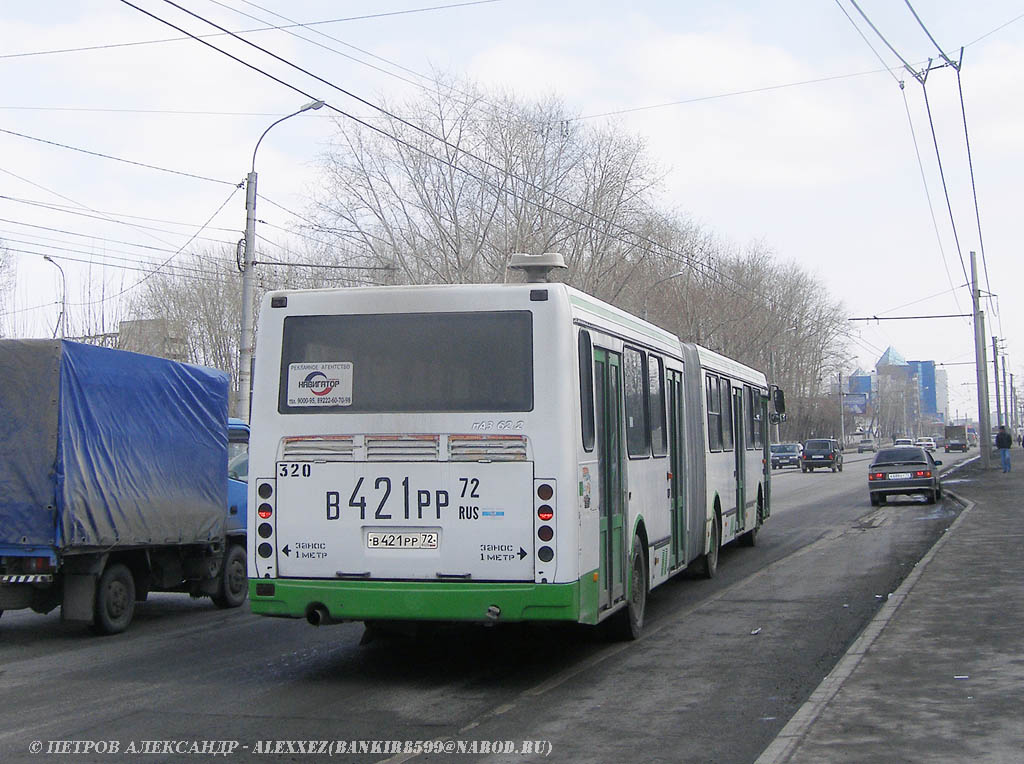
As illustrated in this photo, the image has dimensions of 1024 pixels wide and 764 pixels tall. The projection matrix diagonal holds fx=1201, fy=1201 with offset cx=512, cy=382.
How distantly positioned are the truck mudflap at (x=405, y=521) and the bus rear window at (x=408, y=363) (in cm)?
46

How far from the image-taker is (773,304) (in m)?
76.8

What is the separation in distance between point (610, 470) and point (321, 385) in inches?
95.5

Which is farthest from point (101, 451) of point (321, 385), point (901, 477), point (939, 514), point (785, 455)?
point (785, 455)

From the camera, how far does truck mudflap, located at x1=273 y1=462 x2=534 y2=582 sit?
842 cm

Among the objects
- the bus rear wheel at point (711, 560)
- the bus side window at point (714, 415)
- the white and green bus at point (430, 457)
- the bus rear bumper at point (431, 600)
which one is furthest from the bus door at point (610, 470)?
the bus rear wheel at point (711, 560)

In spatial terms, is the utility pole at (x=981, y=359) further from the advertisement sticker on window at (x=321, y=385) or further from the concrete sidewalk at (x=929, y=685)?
the advertisement sticker on window at (x=321, y=385)

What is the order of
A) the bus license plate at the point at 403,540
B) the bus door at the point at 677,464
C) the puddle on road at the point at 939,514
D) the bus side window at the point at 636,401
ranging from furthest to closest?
the puddle on road at the point at 939,514
the bus door at the point at 677,464
the bus side window at the point at 636,401
the bus license plate at the point at 403,540

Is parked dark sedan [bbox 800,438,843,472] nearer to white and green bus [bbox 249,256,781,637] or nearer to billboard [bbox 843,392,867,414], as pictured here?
white and green bus [bbox 249,256,781,637]

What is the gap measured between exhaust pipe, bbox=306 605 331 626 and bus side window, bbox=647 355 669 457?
13.5ft

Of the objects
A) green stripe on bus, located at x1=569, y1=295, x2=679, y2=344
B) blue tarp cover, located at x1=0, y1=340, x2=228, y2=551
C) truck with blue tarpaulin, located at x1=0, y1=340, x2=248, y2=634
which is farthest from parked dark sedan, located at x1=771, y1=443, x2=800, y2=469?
blue tarp cover, located at x1=0, y1=340, x2=228, y2=551

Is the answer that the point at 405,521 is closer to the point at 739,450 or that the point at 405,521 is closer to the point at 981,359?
the point at 739,450

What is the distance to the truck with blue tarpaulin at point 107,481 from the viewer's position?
10750 mm

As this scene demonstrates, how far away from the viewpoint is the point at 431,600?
8422 mm

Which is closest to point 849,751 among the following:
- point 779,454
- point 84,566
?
point 84,566
